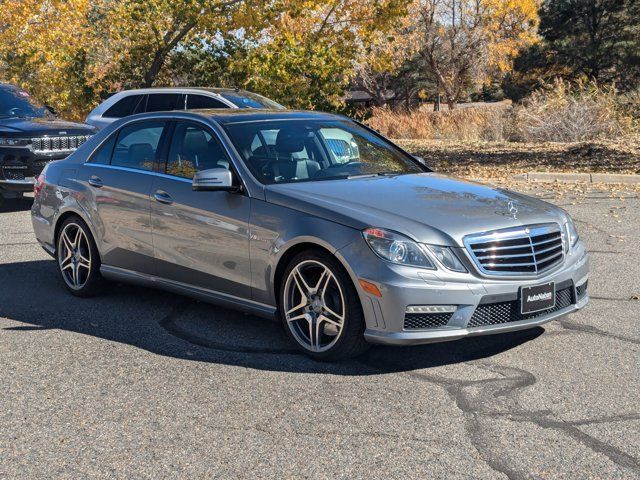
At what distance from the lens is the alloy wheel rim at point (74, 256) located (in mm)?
7770

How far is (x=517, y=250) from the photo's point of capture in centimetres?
571

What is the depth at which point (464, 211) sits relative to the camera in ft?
19.2

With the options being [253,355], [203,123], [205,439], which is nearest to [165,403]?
[205,439]

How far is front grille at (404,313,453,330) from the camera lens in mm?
5457

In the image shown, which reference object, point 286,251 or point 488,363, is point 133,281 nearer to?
point 286,251

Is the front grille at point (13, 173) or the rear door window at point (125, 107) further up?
the rear door window at point (125, 107)

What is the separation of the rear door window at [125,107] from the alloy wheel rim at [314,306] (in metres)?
10.4

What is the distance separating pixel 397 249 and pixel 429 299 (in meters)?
0.35

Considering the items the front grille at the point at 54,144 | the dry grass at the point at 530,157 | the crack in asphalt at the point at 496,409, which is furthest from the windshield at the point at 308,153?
the dry grass at the point at 530,157

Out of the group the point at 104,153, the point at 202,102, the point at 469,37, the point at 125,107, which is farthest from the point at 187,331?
→ the point at 469,37

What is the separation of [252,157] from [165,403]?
2072mm

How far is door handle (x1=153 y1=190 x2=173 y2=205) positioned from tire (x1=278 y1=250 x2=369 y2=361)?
4.20 feet

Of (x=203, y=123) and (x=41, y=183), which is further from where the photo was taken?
(x=41, y=183)

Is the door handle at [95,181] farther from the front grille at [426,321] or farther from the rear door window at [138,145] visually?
the front grille at [426,321]
